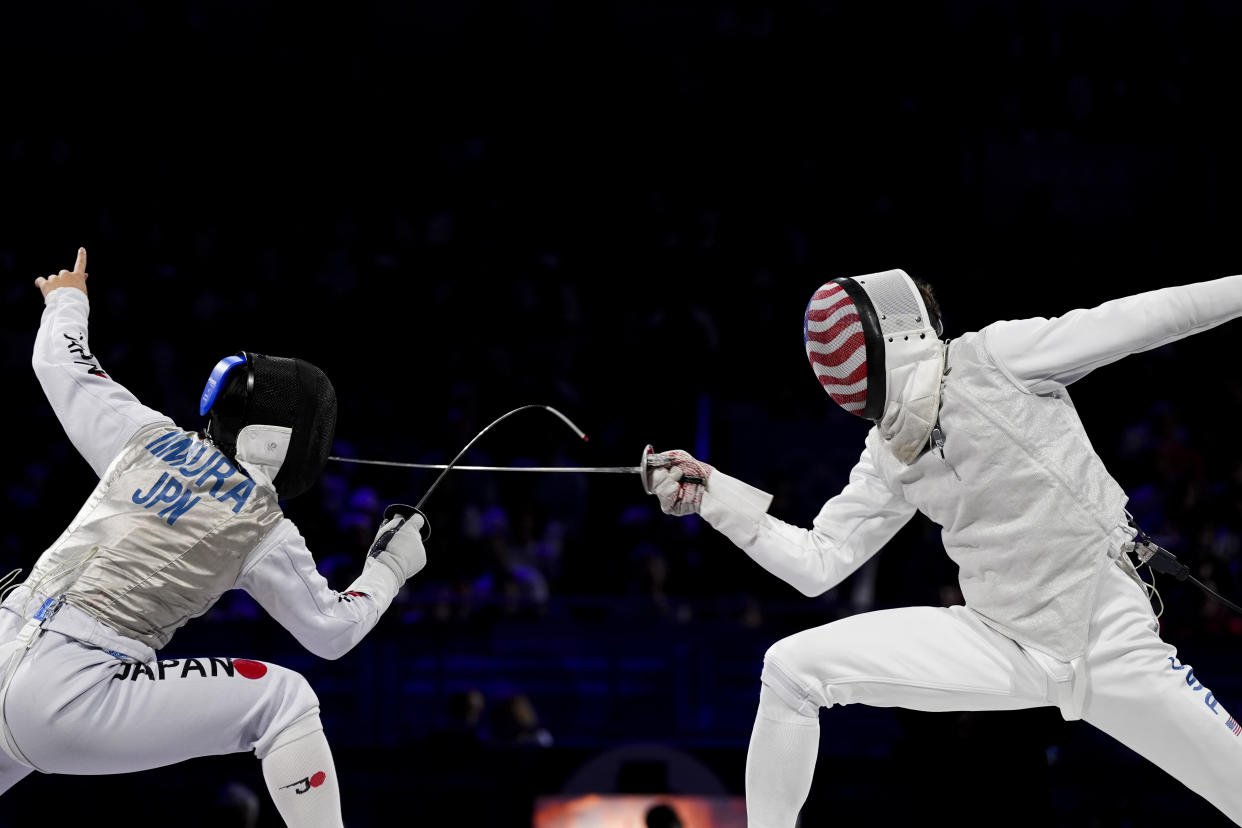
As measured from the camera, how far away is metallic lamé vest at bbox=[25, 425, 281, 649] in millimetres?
2484

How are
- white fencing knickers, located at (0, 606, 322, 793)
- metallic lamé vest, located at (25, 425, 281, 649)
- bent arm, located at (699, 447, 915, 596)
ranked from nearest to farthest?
white fencing knickers, located at (0, 606, 322, 793), metallic lamé vest, located at (25, 425, 281, 649), bent arm, located at (699, 447, 915, 596)

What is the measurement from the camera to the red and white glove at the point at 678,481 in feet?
9.55

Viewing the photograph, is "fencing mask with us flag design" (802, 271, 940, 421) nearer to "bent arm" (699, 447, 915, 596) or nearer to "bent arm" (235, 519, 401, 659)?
"bent arm" (699, 447, 915, 596)

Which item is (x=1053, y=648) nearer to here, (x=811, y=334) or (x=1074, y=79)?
(x=811, y=334)

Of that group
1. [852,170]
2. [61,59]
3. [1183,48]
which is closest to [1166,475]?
[852,170]

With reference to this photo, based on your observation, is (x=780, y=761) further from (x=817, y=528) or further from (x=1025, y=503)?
(x=1025, y=503)

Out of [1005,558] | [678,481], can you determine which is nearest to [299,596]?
[678,481]

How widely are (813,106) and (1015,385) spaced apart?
6207 mm

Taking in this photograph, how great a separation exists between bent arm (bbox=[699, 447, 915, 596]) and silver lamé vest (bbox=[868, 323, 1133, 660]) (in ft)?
0.90

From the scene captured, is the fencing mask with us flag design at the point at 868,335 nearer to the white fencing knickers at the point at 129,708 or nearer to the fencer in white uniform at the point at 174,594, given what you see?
the fencer in white uniform at the point at 174,594

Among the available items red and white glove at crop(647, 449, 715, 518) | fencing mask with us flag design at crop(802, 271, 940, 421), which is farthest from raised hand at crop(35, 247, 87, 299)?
fencing mask with us flag design at crop(802, 271, 940, 421)

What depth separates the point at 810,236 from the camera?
304 inches

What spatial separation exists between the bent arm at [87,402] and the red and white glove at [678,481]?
1.08m

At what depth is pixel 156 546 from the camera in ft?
8.18
